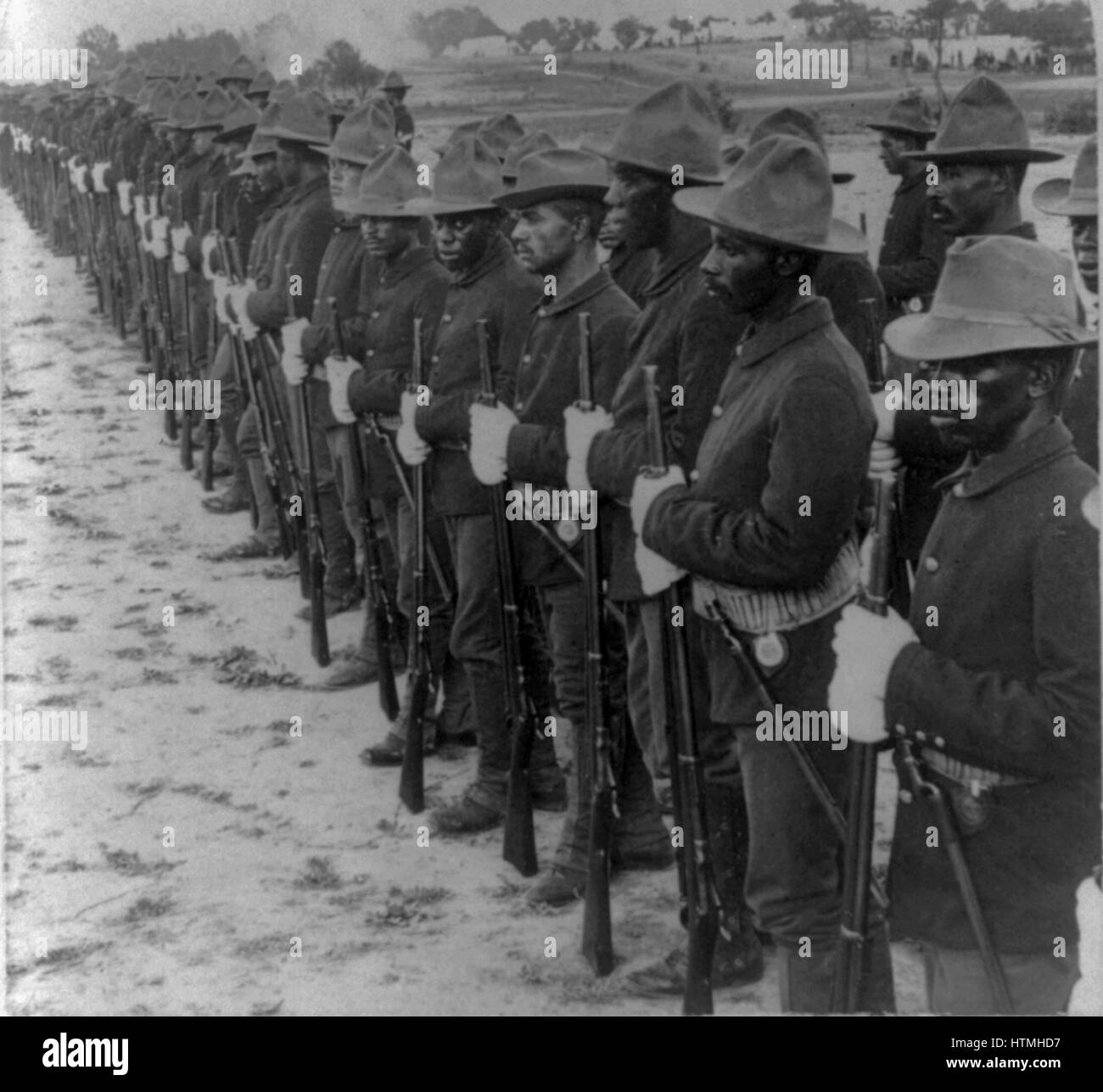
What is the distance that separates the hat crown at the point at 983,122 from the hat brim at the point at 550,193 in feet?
3.93

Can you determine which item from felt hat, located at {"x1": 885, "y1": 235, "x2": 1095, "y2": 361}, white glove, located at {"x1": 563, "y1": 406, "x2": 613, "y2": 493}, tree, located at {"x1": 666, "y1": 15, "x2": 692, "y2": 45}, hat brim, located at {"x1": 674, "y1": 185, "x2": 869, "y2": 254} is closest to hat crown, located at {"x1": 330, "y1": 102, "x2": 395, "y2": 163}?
tree, located at {"x1": 666, "y1": 15, "x2": 692, "y2": 45}

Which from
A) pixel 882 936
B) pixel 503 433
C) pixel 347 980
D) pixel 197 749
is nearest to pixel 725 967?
pixel 882 936

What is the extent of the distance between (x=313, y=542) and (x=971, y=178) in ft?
13.3

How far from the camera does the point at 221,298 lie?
33.0 ft

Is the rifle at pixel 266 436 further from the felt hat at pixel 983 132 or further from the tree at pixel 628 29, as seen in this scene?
the felt hat at pixel 983 132

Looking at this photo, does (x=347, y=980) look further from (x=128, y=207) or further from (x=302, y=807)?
(x=128, y=207)

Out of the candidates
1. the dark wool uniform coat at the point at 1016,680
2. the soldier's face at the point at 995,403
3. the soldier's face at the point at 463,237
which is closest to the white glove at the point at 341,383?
the soldier's face at the point at 463,237

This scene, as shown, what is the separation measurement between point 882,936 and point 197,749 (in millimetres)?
3871

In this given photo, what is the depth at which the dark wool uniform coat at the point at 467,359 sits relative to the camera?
6305mm

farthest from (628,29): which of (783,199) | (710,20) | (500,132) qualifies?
(500,132)

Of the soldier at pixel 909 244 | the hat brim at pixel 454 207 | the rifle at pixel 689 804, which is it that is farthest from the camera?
the soldier at pixel 909 244

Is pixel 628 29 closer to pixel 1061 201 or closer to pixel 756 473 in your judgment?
pixel 1061 201

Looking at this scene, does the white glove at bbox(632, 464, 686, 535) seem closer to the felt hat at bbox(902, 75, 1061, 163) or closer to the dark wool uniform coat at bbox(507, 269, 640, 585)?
the dark wool uniform coat at bbox(507, 269, 640, 585)
